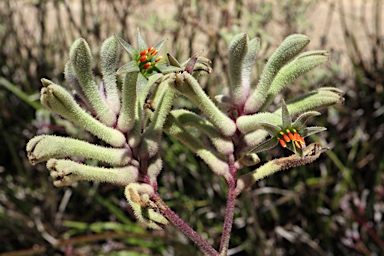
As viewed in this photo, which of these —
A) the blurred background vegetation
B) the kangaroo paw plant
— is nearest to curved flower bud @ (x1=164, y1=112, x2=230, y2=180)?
the kangaroo paw plant

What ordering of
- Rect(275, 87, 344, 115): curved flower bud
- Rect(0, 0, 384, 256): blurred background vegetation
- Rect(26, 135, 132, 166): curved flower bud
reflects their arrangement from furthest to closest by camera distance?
Rect(0, 0, 384, 256): blurred background vegetation
Rect(275, 87, 344, 115): curved flower bud
Rect(26, 135, 132, 166): curved flower bud

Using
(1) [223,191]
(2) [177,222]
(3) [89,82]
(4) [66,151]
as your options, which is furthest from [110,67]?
(1) [223,191]

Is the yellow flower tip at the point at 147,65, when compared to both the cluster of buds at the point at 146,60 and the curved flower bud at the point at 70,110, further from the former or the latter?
the curved flower bud at the point at 70,110

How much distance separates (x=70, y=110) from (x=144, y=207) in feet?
0.63

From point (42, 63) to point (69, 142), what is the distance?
2061 mm

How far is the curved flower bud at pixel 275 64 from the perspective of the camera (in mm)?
897

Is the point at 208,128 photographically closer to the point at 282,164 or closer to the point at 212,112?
the point at 212,112

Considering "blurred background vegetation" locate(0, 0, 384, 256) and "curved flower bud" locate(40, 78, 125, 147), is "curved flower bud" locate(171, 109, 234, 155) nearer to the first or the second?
"curved flower bud" locate(40, 78, 125, 147)

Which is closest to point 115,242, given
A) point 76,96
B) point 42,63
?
point 42,63

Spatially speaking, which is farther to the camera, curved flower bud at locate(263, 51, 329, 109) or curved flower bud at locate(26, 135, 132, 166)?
curved flower bud at locate(263, 51, 329, 109)

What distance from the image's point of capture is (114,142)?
841 mm

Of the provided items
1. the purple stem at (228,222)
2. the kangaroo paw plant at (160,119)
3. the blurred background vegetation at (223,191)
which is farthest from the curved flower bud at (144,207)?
the blurred background vegetation at (223,191)

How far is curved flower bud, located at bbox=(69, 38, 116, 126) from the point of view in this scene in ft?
2.69

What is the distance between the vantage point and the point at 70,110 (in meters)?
0.82
